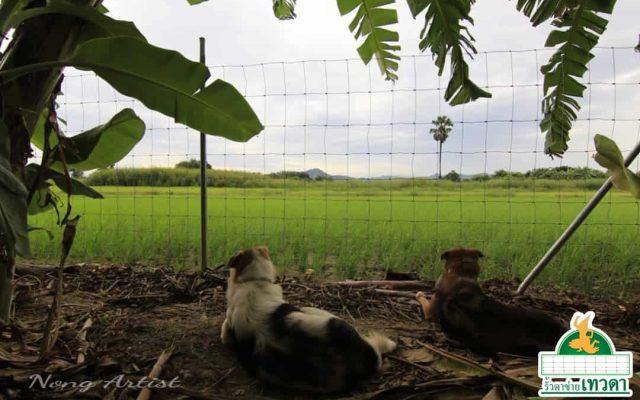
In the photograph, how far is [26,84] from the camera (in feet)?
6.97

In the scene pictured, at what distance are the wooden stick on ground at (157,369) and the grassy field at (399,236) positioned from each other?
98.5 inches

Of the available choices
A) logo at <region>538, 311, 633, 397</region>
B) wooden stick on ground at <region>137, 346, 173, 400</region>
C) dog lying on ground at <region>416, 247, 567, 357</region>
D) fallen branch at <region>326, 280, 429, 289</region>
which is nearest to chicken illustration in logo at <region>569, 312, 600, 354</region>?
logo at <region>538, 311, 633, 397</region>

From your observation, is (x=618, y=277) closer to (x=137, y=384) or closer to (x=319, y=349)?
(x=319, y=349)

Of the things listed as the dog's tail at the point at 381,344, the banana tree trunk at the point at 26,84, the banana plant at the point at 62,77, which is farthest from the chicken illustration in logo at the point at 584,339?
the banana tree trunk at the point at 26,84

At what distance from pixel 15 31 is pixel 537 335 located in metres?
3.27

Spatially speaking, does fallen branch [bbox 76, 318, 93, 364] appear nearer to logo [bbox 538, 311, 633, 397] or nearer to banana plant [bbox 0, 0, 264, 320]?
banana plant [bbox 0, 0, 264, 320]

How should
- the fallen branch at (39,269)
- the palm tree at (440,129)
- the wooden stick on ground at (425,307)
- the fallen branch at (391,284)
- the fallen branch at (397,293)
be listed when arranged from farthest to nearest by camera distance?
the palm tree at (440,129), the fallen branch at (39,269), the fallen branch at (391,284), the fallen branch at (397,293), the wooden stick on ground at (425,307)

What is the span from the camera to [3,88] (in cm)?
203

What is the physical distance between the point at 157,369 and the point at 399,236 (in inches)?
147

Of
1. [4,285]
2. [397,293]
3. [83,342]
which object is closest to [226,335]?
[83,342]

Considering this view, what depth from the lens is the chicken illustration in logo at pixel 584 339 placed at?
6.15 ft

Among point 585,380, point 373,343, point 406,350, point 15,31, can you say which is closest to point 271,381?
point 373,343

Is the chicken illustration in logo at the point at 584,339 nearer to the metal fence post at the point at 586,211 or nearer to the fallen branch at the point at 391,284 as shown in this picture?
the metal fence post at the point at 586,211

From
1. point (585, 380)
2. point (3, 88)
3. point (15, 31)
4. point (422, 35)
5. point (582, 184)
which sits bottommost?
point (585, 380)
